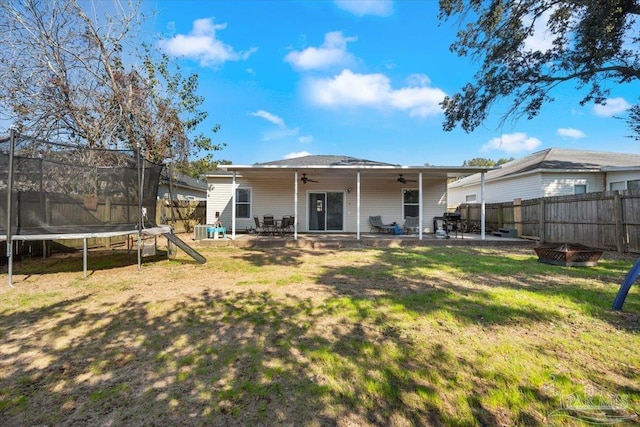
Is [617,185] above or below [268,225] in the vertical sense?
above

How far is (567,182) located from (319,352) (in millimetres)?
16331

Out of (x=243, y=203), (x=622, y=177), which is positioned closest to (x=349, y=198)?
(x=243, y=203)

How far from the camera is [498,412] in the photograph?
2004mm

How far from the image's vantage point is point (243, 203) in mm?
14695

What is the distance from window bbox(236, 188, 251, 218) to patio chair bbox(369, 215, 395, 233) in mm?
5923

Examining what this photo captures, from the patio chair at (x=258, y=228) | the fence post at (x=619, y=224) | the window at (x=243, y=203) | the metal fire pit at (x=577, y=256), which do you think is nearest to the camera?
the metal fire pit at (x=577, y=256)

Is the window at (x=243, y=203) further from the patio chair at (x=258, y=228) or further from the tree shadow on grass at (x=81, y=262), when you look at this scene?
the tree shadow on grass at (x=81, y=262)

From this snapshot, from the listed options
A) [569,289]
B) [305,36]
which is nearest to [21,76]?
[305,36]

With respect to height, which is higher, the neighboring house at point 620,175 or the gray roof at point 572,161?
the gray roof at point 572,161

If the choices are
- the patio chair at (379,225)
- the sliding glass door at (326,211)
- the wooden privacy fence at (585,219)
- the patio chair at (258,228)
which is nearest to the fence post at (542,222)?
the wooden privacy fence at (585,219)

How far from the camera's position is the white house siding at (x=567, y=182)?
1402 cm

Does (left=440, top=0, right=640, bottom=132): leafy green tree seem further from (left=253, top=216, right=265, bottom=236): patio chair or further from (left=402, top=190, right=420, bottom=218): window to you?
(left=253, top=216, right=265, bottom=236): patio chair

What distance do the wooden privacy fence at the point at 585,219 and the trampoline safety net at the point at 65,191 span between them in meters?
12.7

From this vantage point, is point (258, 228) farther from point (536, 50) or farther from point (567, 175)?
point (567, 175)
